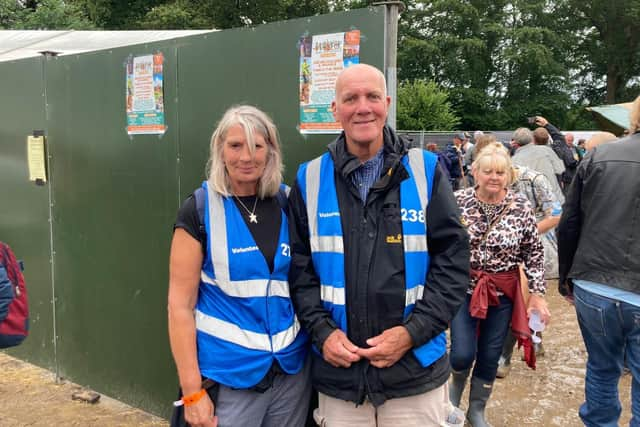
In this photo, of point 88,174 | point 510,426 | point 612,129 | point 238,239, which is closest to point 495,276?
point 510,426

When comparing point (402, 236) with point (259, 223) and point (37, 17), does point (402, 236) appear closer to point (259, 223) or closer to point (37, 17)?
point (259, 223)

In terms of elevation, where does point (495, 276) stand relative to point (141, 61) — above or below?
below

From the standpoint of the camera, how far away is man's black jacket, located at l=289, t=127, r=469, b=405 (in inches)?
81.2

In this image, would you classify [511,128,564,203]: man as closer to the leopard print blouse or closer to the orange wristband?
the leopard print blouse

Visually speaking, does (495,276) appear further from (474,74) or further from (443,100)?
(474,74)

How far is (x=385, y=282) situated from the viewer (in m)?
2.05

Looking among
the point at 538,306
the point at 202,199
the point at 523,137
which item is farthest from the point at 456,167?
A: the point at 202,199

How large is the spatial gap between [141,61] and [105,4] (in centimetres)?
2715

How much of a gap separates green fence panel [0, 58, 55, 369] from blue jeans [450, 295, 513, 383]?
3237mm

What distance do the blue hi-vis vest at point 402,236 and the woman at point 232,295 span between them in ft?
0.53

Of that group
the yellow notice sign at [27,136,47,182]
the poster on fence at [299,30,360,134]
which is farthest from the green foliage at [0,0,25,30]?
the poster on fence at [299,30,360,134]

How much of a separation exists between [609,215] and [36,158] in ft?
13.4

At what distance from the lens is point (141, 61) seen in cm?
375

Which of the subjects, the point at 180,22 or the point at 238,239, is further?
the point at 180,22
